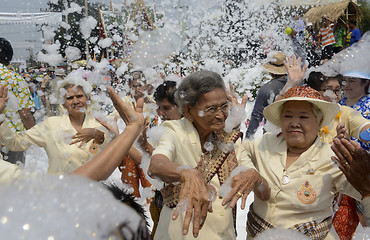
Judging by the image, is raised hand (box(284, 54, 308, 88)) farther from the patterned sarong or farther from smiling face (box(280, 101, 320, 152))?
the patterned sarong

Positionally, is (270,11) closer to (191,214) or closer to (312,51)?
(312,51)

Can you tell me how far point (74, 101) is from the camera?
332 centimetres

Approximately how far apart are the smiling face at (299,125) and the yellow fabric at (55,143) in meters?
1.56

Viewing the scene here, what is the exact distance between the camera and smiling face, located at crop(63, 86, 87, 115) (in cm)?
330

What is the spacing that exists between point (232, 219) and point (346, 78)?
79.7 inches

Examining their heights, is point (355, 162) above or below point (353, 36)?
above

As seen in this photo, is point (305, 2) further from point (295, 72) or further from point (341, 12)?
point (295, 72)

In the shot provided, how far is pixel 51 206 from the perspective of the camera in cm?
70

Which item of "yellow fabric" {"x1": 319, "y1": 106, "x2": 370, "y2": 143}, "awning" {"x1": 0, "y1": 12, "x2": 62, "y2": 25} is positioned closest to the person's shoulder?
"yellow fabric" {"x1": 319, "y1": 106, "x2": 370, "y2": 143}

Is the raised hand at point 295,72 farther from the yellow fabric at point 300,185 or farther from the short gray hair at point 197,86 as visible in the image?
the short gray hair at point 197,86

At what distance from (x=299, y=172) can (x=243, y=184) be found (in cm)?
51

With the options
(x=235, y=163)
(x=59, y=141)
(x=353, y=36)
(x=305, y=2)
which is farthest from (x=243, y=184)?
(x=305, y=2)

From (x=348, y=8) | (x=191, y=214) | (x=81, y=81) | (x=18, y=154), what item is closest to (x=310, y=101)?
(x=191, y=214)

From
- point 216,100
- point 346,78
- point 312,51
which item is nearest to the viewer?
point 216,100
